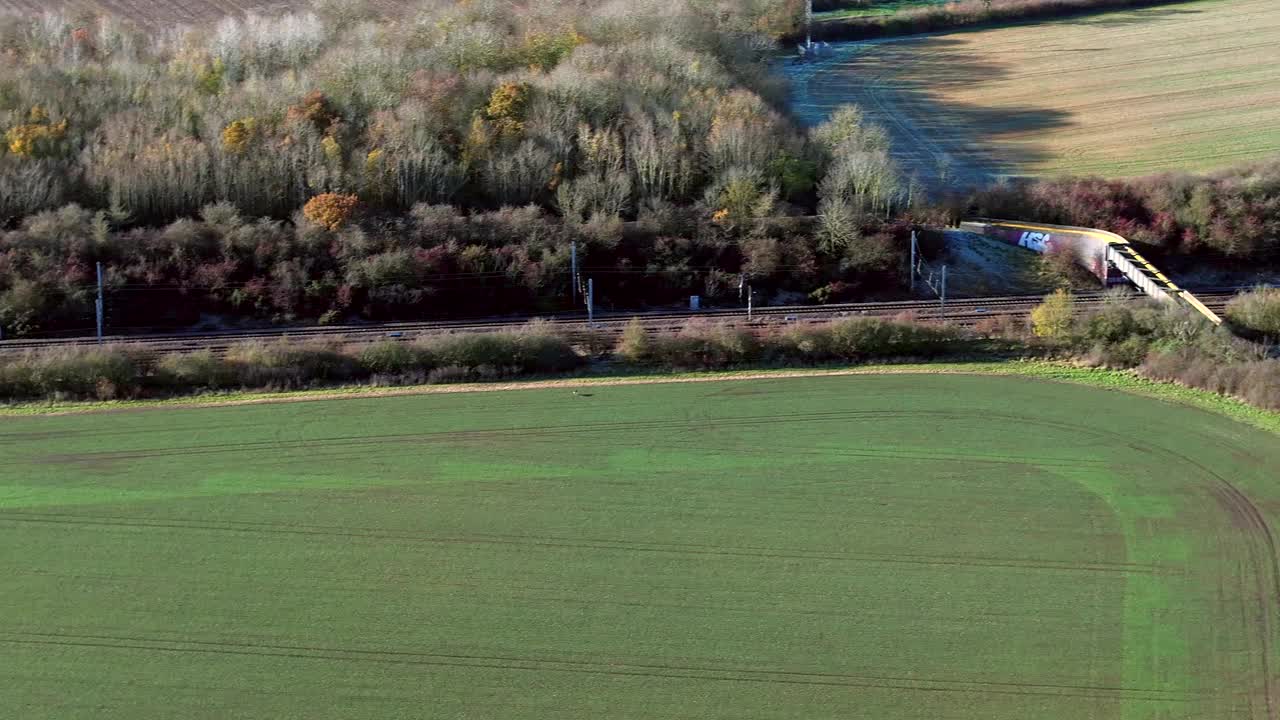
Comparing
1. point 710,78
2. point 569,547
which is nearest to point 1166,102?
point 710,78

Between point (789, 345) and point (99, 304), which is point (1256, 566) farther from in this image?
point (99, 304)

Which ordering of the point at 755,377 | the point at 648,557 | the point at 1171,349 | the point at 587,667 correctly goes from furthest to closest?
the point at 755,377, the point at 1171,349, the point at 648,557, the point at 587,667

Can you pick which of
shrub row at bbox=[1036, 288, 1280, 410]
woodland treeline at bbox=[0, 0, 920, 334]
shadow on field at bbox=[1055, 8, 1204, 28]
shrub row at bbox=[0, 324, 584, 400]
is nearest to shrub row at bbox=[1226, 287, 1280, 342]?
shrub row at bbox=[1036, 288, 1280, 410]

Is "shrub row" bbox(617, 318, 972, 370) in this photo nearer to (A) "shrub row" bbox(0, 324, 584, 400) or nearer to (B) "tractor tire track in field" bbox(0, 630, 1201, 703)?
(A) "shrub row" bbox(0, 324, 584, 400)

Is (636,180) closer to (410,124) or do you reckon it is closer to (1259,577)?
(410,124)

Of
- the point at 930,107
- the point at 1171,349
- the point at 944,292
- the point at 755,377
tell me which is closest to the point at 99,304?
the point at 755,377

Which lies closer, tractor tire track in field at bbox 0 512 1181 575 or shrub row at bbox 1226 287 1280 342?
tractor tire track in field at bbox 0 512 1181 575
